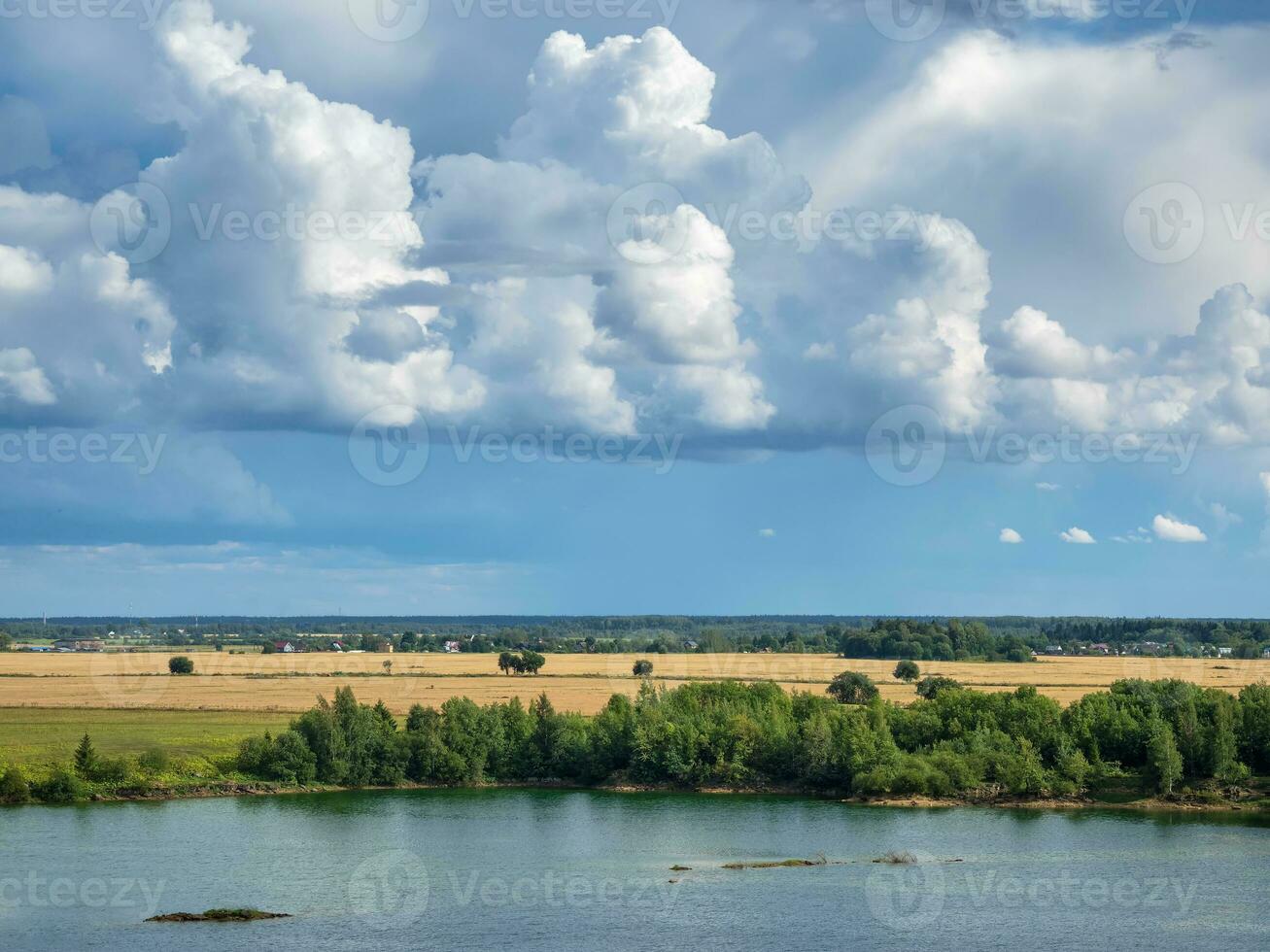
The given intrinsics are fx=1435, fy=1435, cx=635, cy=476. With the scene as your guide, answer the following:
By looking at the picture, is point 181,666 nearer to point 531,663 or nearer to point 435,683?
point 435,683

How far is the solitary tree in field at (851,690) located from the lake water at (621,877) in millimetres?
44423

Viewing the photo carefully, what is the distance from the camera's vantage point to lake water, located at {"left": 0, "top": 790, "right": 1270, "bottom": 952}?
198 ft

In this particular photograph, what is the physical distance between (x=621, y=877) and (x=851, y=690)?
242 feet

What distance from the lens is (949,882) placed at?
233 feet

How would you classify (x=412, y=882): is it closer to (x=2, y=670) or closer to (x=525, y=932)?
(x=525, y=932)

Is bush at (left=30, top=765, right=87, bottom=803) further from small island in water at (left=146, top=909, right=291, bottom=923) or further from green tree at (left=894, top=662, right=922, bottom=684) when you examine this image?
green tree at (left=894, top=662, right=922, bottom=684)

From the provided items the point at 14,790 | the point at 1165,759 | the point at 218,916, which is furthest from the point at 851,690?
the point at 218,916

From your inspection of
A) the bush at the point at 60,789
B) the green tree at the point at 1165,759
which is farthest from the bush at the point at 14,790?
the green tree at the point at 1165,759

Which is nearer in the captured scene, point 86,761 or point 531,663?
point 86,761

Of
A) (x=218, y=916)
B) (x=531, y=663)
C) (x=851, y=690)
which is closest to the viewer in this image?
(x=218, y=916)

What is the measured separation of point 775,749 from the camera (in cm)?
10725

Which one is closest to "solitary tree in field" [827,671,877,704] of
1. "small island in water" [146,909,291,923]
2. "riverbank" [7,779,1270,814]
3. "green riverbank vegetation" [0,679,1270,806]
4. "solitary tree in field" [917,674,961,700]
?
"solitary tree in field" [917,674,961,700]

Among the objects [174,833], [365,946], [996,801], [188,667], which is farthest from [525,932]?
[188,667]

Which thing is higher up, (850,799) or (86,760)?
(86,760)
